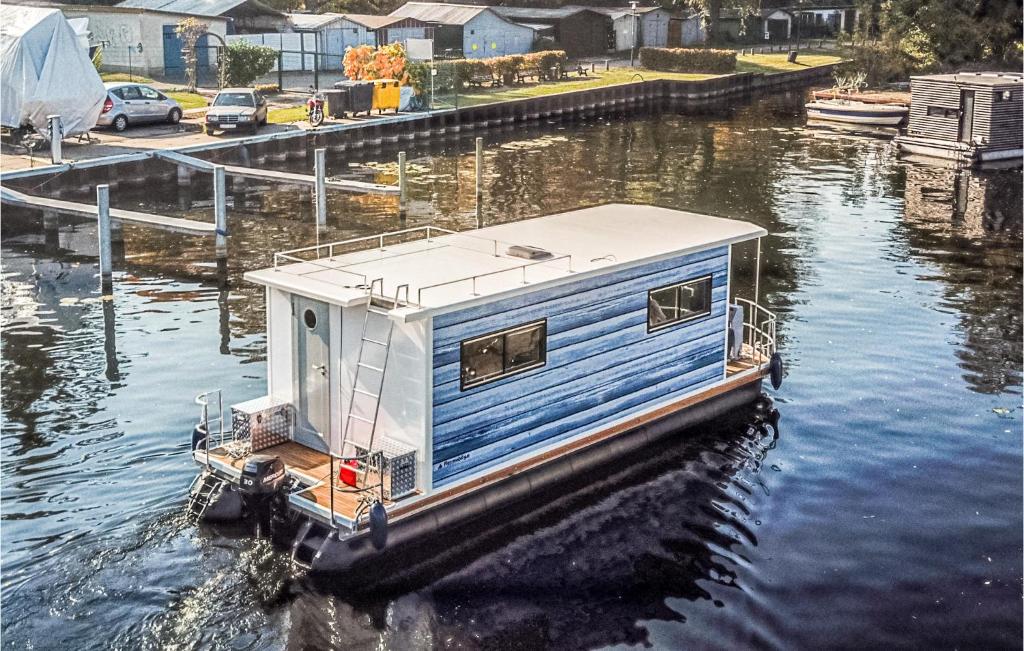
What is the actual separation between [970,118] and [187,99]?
34086 millimetres

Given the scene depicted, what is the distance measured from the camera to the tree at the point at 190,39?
61.5 m

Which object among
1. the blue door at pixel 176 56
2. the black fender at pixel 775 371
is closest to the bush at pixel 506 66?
the blue door at pixel 176 56

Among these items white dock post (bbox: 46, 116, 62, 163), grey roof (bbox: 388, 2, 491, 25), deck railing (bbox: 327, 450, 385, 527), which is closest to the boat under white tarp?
white dock post (bbox: 46, 116, 62, 163)

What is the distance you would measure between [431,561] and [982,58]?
66.6 meters

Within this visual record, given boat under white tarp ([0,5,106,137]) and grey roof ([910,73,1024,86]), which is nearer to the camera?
boat under white tarp ([0,5,106,137])

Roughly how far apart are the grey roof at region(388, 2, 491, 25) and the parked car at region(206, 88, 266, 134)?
3019 cm

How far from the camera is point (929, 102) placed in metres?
55.7

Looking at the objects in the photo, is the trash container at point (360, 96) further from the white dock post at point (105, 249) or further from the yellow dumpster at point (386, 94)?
the white dock post at point (105, 249)

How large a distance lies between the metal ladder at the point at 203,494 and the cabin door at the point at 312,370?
141 cm

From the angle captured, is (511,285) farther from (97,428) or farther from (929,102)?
(929,102)

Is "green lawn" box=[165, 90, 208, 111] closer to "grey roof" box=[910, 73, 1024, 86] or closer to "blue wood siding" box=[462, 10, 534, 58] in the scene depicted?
"blue wood siding" box=[462, 10, 534, 58]

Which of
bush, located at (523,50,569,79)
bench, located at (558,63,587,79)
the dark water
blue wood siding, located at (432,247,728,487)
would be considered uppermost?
bush, located at (523,50,569,79)

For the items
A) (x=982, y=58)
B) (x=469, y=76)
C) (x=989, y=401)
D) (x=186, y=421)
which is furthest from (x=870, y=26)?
(x=186, y=421)

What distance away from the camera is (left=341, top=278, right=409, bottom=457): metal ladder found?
17266mm
